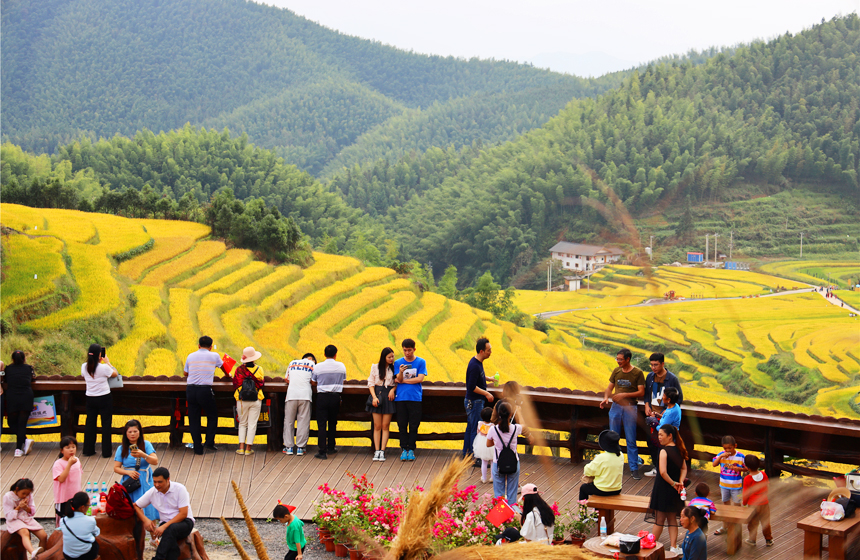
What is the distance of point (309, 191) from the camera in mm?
73000

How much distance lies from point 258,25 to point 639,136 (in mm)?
135234

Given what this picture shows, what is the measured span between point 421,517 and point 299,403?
6183 millimetres

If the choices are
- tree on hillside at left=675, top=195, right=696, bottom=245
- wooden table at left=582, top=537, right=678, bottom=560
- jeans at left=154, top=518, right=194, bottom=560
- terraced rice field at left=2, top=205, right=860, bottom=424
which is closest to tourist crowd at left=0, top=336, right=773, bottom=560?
jeans at left=154, top=518, right=194, bottom=560

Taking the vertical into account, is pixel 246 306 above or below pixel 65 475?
below

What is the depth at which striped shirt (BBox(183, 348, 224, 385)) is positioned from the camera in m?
6.98

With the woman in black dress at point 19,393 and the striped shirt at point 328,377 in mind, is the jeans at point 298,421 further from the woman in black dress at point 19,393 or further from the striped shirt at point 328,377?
the woman in black dress at point 19,393

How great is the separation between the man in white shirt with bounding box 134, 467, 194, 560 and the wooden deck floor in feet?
3.41

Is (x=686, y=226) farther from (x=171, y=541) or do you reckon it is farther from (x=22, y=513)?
(x=22, y=513)

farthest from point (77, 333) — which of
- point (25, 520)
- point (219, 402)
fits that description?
point (25, 520)

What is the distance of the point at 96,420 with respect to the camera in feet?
22.9

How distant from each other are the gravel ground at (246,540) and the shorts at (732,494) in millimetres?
2863

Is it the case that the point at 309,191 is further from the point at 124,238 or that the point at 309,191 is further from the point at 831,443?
the point at 831,443

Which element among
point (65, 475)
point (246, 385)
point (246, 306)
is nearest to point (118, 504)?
point (65, 475)

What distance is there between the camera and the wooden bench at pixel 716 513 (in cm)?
478
